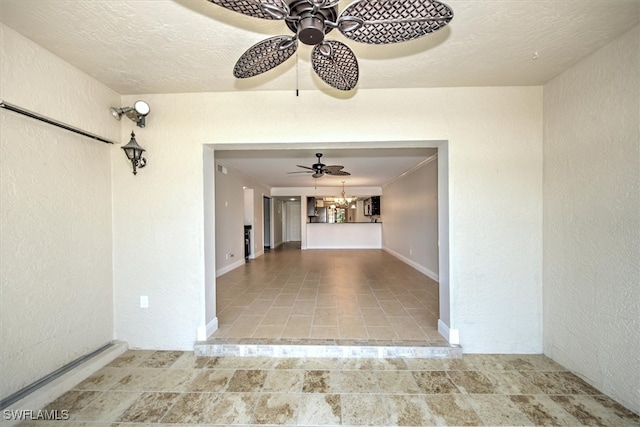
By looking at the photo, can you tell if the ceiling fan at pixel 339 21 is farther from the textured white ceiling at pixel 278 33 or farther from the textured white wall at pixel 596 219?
the textured white wall at pixel 596 219

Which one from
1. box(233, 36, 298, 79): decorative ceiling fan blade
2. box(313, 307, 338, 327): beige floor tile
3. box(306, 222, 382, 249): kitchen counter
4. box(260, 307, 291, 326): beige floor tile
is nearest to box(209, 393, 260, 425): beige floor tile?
box(260, 307, 291, 326): beige floor tile

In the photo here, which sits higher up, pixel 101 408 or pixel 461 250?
pixel 461 250

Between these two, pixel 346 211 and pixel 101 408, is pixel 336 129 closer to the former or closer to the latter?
pixel 101 408

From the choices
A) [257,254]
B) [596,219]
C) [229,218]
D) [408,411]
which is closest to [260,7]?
[408,411]

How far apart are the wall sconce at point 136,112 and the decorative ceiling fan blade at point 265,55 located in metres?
1.37

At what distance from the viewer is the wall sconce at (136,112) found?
2.09 metres

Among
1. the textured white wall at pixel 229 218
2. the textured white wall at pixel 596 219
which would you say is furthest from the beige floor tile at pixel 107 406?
the textured white wall at pixel 596 219

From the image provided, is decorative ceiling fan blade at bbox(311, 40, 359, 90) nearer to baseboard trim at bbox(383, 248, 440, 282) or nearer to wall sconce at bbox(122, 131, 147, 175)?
wall sconce at bbox(122, 131, 147, 175)

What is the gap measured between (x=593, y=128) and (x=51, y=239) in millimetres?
3937

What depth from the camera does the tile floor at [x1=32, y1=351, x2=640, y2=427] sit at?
59.9 inches

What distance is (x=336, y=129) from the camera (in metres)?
2.18

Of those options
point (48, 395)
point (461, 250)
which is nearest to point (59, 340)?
point (48, 395)

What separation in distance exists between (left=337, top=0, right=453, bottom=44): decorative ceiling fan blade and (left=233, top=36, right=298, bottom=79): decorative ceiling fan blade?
0.87 ft

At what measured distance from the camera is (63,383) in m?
1.72
